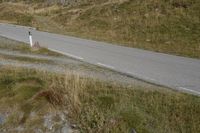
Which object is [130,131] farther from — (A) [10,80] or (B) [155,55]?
(B) [155,55]

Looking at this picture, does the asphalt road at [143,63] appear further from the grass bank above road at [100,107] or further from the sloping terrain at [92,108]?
the grass bank above road at [100,107]

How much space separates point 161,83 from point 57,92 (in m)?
4.42

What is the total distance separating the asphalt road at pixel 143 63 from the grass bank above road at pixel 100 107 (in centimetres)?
182

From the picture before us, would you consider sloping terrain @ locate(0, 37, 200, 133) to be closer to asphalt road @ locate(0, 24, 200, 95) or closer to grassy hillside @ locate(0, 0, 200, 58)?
asphalt road @ locate(0, 24, 200, 95)

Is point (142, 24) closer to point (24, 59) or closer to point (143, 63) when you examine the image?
point (143, 63)

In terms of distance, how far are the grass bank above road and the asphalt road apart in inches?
71.5

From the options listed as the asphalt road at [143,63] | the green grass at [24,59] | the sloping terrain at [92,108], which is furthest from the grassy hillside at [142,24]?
the sloping terrain at [92,108]

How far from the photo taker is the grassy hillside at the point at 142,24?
2319 centimetres

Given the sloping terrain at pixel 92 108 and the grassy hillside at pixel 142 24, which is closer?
the sloping terrain at pixel 92 108

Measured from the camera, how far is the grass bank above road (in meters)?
6.96

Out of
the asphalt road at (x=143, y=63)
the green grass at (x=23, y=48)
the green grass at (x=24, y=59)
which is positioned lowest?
the asphalt road at (x=143, y=63)

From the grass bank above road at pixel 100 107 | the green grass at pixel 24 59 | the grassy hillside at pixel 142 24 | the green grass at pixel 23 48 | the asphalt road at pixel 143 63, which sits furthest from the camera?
the grassy hillside at pixel 142 24

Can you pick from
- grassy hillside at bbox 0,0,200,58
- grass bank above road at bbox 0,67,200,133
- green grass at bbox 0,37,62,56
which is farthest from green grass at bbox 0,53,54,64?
grassy hillside at bbox 0,0,200,58

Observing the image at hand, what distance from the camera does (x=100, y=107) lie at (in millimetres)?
7699
